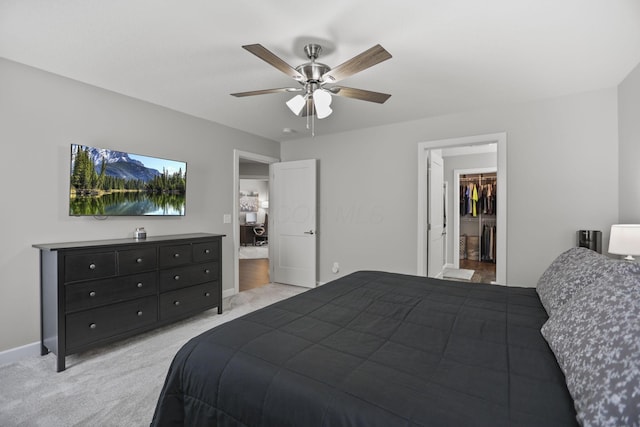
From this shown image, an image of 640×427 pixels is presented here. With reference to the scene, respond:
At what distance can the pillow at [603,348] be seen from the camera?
29.1 inches

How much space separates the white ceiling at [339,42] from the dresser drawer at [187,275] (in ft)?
6.08

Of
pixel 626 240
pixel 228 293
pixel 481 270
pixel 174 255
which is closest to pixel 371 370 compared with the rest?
pixel 626 240

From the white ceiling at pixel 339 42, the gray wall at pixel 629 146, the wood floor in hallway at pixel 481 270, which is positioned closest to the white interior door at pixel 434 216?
the wood floor in hallway at pixel 481 270

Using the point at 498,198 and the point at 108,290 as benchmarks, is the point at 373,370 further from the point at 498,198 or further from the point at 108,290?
the point at 498,198

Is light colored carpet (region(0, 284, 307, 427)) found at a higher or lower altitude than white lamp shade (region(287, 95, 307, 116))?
lower

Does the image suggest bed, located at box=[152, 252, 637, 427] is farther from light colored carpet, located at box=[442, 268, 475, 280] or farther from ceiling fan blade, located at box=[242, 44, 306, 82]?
light colored carpet, located at box=[442, 268, 475, 280]

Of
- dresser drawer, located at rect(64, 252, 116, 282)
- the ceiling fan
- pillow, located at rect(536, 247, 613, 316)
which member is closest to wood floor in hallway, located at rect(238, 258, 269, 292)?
dresser drawer, located at rect(64, 252, 116, 282)

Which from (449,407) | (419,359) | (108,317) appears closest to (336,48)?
(419,359)

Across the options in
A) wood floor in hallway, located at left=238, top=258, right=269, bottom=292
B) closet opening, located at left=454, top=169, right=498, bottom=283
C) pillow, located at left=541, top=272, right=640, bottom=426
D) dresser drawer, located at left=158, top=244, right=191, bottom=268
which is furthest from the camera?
closet opening, located at left=454, top=169, right=498, bottom=283

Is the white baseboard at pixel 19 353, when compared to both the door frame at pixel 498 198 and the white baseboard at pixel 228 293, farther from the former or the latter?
the door frame at pixel 498 198

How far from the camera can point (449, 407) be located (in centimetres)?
88

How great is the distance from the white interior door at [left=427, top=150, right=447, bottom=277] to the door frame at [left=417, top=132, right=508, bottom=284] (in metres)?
0.14

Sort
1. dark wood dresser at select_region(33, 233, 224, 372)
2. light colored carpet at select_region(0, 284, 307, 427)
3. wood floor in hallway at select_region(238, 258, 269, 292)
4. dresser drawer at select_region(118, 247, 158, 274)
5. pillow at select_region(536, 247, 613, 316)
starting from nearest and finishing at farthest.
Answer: pillow at select_region(536, 247, 613, 316)
light colored carpet at select_region(0, 284, 307, 427)
dark wood dresser at select_region(33, 233, 224, 372)
dresser drawer at select_region(118, 247, 158, 274)
wood floor in hallway at select_region(238, 258, 269, 292)

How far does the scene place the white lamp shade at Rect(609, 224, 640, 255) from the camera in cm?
226
